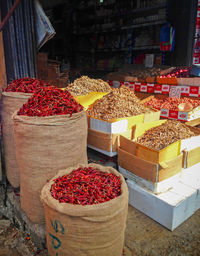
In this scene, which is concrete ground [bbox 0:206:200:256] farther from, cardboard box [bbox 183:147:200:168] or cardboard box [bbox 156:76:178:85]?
cardboard box [bbox 156:76:178:85]

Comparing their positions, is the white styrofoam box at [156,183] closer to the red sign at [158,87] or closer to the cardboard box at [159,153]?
the cardboard box at [159,153]

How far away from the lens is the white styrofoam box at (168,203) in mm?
1996

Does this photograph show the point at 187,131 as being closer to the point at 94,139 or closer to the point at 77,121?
the point at 94,139

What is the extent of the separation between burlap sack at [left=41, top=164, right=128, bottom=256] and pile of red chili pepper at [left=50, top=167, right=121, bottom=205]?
7 cm

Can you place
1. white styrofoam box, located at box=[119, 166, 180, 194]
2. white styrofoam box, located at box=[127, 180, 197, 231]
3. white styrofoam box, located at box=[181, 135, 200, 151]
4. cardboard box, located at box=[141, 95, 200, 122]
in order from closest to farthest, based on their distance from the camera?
white styrofoam box, located at box=[127, 180, 197, 231], white styrofoam box, located at box=[119, 166, 180, 194], white styrofoam box, located at box=[181, 135, 200, 151], cardboard box, located at box=[141, 95, 200, 122]

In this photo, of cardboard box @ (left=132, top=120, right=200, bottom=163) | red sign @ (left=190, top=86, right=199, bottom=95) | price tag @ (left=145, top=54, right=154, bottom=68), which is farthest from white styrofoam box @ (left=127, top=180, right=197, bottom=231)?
price tag @ (left=145, top=54, right=154, bottom=68)

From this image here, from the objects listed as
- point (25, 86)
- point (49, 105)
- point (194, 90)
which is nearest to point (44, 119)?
point (49, 105)

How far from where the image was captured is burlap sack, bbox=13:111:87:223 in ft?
5.57

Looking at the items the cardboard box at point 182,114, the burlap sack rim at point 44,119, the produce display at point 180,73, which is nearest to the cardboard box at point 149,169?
the burlap sack rim at point 44,119

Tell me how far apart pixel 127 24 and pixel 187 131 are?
20.8 ft

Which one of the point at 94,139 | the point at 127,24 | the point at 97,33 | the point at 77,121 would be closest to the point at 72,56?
the point at 97,33

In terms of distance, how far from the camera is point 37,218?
1.94 m

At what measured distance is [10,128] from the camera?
2332 mm

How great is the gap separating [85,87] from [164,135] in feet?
5.44
